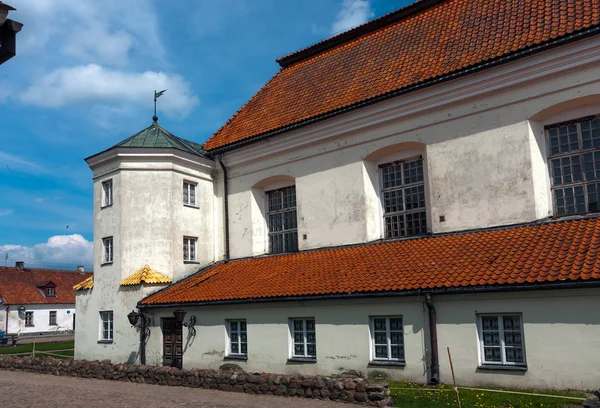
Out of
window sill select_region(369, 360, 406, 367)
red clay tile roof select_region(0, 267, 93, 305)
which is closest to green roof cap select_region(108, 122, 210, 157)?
window sill select_region(369, 360, 406, 367)

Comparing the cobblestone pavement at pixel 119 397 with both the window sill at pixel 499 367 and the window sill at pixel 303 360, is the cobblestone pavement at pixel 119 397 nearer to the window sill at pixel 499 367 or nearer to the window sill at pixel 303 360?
the window sill at pixel 303 360

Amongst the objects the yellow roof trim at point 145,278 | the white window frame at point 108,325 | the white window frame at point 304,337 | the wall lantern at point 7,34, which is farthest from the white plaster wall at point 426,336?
the wall lantern at point 7,34

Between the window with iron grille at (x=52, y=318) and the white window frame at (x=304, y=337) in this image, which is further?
the window with iron grille at (x=52, y=318)

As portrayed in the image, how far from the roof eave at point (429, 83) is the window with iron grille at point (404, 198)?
2.13 meters

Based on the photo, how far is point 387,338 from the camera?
45.4 feet

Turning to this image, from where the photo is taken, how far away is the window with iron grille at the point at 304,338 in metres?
15.3

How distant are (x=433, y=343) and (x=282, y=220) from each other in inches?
356

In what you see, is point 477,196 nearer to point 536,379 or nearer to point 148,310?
point 536,379

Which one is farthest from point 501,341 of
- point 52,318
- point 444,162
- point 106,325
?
point 52,318

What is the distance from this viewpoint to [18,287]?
53750 millimetres

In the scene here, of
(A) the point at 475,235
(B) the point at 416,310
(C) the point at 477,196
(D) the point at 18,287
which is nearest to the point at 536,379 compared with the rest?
(B) the point at 416,310

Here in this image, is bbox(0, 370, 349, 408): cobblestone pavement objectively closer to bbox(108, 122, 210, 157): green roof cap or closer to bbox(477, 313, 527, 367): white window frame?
bbox(477, 313, 527, 367): white window frame

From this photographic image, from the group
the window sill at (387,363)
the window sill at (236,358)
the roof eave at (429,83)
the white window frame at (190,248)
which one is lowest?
the window sill at (236,358)

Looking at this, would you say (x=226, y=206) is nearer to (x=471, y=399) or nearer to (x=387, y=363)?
(x=387, y=363)
